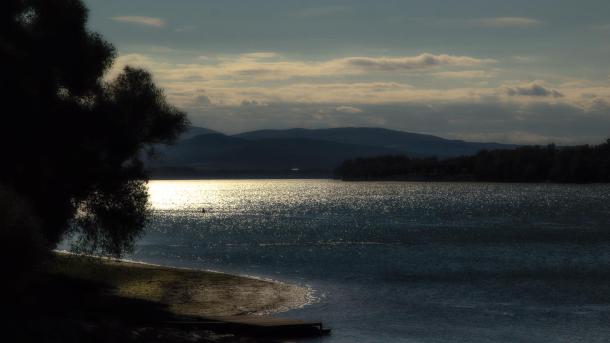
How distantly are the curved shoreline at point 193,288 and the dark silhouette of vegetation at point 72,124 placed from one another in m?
3.22

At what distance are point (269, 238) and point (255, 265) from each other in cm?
3413

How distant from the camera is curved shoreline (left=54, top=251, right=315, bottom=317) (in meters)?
46.7

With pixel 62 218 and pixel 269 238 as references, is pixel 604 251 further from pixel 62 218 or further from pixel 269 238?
pixel 62 218

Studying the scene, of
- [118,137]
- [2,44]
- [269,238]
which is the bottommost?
[269,238]

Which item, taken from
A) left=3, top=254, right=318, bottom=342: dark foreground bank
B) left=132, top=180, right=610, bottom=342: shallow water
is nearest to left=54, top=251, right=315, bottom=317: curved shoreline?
left=3, top=254, right=318, bottom=342: dark foreground bank

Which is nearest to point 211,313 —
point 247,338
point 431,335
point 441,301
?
point 247,338

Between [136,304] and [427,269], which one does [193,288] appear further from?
[427,269]

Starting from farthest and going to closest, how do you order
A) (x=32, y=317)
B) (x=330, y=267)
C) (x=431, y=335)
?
(x=330, y=267) → (x=431, y=335) → (x=32, y=317)

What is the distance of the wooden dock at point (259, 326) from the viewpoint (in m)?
38.5

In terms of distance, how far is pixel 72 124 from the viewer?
49.4 metres

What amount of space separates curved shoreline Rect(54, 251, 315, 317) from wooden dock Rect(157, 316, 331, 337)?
3789 mm

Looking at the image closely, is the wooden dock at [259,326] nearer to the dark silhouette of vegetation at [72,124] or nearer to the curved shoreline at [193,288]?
the curved shoreline at [193,288]

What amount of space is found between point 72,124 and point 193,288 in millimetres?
12581

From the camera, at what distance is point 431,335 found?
41.9 metres
